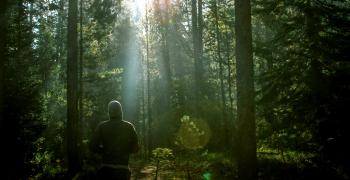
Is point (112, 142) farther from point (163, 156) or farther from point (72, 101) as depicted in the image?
point (163, 156)

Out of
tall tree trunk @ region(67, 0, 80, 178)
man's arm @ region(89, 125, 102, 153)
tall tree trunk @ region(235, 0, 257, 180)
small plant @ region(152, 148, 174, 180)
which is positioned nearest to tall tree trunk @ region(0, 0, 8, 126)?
tall tree trunk @ region(67, 0, 80, 178)

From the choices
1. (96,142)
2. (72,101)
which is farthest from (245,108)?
(72,101)

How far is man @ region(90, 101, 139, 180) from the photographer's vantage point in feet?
22.3

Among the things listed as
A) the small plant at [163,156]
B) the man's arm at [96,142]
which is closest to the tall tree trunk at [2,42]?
the man's arm at [96,142]

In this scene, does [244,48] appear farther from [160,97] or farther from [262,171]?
[160,97]

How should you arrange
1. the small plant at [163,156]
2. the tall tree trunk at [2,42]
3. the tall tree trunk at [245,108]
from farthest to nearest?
the small plant at [163,156] → the tall tree trunk at [2,42] → the tall tree trunk at [245,108]

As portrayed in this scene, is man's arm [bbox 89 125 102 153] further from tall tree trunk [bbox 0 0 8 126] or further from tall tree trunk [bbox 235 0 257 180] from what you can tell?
tall tree trunk [bbox 0 0 8 126]

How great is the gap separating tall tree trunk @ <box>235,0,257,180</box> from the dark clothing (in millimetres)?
3242

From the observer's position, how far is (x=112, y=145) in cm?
687

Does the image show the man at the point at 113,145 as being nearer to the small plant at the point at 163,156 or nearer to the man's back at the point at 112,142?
the man's back at the point at 112,142

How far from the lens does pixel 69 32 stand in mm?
18844

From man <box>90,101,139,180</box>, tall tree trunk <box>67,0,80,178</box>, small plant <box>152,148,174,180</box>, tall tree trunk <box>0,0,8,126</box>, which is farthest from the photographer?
small plant <box>152,148,174,180</box>

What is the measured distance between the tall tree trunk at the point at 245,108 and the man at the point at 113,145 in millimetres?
3241

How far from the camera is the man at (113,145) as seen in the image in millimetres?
6793
